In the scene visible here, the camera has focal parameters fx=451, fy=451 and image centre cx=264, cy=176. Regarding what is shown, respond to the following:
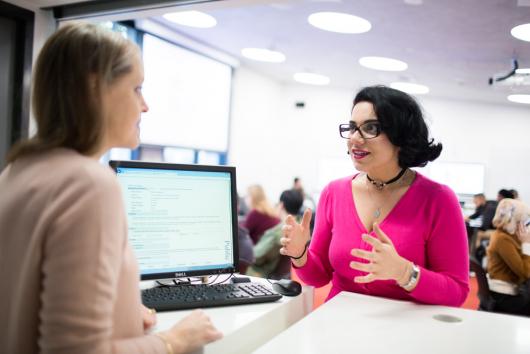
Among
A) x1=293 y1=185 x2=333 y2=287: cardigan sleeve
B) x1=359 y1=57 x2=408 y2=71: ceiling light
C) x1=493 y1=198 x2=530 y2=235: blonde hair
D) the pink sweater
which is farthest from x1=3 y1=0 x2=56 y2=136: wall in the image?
x1=359 y1=57 x2=408 y2=71: ceiling light

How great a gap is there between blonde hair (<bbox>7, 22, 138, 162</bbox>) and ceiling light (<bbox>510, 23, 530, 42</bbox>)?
14.3ft

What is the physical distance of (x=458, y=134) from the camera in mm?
8211

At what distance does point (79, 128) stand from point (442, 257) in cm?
123

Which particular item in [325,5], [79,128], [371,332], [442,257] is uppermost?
[325,5]

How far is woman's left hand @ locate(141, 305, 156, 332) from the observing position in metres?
1.04

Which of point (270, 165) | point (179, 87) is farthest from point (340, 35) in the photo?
point (270, 165)

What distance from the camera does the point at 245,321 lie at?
1.15 m

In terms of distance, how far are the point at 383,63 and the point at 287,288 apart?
5712 millimetres

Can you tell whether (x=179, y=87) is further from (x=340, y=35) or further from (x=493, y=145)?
(x=493, y=145)

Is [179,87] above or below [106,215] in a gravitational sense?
above

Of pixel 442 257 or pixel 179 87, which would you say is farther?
pixel 179 87

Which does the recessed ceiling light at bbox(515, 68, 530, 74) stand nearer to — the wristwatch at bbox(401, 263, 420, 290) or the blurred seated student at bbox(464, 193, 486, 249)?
the blurred seated student at bbox(464, 193, 486, 249)

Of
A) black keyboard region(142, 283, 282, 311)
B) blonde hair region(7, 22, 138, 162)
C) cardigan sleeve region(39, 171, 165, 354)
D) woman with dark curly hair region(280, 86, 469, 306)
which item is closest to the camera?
cardigan sleeve region(39, 171, 165, 354)

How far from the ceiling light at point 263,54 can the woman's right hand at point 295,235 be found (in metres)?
→ 5.40
